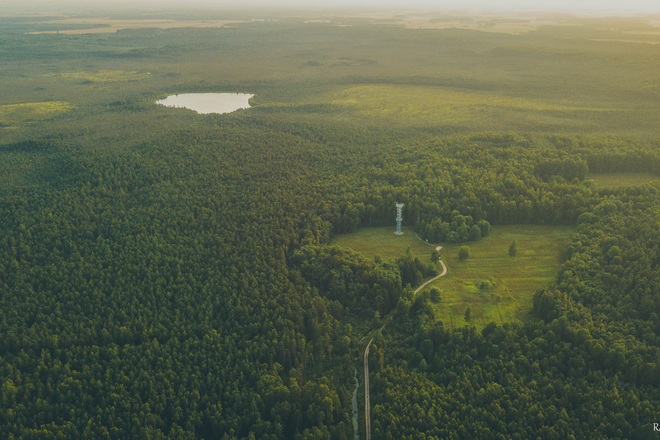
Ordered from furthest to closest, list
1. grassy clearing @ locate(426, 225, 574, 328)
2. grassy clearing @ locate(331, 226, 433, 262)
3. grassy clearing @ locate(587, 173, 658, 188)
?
grassy clearing @ locate(587, 173, 658, 188) → grassy clearing @ locate(331, 226, 433, 262) → grassy clearing @ locate(426, 225, 574, 328)

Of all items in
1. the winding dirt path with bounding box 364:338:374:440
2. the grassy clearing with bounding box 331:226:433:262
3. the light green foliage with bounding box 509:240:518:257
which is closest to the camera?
the winding dirt path with bounding box 364:338:374:440

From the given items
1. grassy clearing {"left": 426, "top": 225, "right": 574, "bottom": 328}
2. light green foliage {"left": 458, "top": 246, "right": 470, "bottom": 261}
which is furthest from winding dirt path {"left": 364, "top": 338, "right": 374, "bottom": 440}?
light green foliage {"left": 458, "top": 246, "right": 470, "bottom": 261}

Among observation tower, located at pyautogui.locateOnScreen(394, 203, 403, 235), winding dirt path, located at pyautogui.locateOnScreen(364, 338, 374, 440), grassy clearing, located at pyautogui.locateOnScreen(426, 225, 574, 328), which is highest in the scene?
observation tower, located at pyautogui.locateOnScreen(394, 203, 403, 235)

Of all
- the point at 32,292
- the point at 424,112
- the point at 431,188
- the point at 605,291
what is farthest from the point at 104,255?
the point at 424,112

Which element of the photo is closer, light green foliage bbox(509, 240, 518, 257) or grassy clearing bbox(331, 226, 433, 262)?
light green foliage bbox(509, 240, 518, 257)

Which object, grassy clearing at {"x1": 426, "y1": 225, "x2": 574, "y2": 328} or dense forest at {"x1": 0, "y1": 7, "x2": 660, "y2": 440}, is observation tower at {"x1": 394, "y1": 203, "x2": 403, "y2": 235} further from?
grassy clearing at {"x1": 426, "y1": 225, "x2": 574, "y2": 328}

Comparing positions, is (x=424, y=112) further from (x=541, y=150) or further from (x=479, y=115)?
(x=541, y=150)

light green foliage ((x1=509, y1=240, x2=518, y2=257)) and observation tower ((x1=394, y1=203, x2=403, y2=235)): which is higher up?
observation tower ((x1=394, y1=203, x2=403, y2=235))

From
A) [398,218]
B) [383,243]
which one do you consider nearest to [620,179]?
[398,218]
